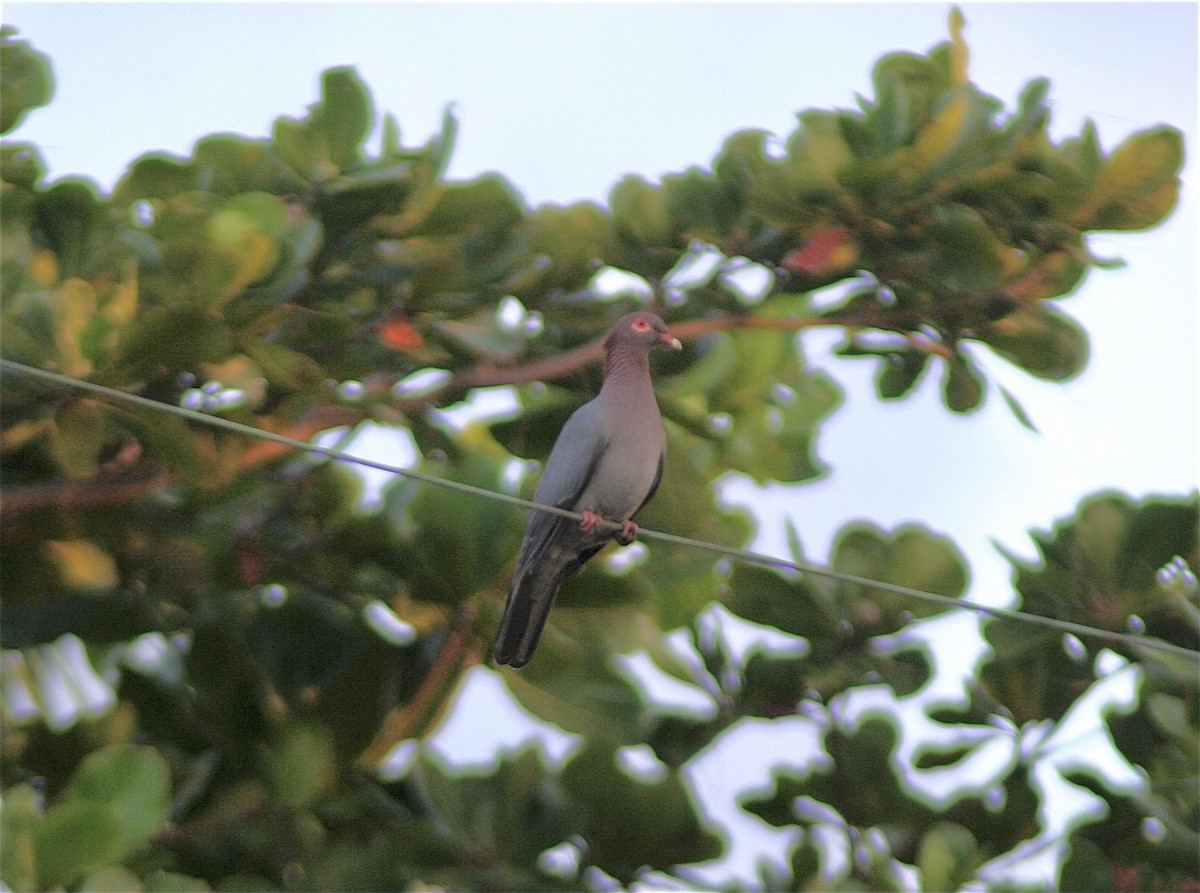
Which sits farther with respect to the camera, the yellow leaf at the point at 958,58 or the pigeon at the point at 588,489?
the yellow leaf at the point at 958,58

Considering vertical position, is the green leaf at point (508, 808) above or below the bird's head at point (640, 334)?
below

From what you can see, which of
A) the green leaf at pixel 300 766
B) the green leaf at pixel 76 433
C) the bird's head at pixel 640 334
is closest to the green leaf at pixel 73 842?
the green leaf at pixel 300 766

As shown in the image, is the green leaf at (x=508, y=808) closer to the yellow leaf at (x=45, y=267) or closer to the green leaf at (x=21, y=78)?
the yellow leaf at (x=45, y=267)

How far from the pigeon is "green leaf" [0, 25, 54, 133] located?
1699 millimetres

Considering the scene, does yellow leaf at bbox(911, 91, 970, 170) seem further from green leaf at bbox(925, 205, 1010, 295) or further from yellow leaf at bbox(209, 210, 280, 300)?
yellow leaf at bbox(209, 210, 280, 300)

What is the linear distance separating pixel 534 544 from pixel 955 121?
1499 millimetres

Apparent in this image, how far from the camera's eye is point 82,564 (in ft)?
11.7

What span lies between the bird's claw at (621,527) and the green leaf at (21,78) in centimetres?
186

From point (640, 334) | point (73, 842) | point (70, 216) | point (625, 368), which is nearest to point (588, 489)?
point (625, 368)

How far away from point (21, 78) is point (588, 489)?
1881 millimetres

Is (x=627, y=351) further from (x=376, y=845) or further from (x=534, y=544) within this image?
(x=376, y=845)

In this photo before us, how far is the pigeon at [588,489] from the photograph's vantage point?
320 centimetres

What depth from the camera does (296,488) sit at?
3.65 metres

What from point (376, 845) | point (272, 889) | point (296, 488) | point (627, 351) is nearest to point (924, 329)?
point (627, 351)
